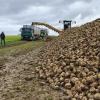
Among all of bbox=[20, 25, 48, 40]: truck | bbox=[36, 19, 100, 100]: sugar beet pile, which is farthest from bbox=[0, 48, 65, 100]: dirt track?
bbox=[20, 25, 48, 40]: truck

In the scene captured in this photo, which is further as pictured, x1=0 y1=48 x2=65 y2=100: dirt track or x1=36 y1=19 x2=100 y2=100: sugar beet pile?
x1=0 y1=48 x2=65 y2=100: dirt track

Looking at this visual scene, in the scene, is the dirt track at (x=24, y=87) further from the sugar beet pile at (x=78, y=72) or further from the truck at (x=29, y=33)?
the truck at (x=29, y=33)

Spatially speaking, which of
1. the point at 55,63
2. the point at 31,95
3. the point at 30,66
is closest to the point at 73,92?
the point at 31,95

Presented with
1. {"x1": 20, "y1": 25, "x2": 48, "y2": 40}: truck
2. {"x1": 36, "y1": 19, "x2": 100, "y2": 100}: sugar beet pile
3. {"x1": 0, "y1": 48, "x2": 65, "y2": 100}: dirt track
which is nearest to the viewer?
{"x1": 36, "y1": 19, "x2": 100, "y2": 100}: sugar beet pile

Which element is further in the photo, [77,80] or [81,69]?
[81,69]

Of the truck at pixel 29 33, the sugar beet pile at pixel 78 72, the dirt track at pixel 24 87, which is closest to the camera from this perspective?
the sugar beet pile at pixel 78 72

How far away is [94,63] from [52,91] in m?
2.45

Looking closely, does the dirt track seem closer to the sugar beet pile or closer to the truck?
the sugar beet pile

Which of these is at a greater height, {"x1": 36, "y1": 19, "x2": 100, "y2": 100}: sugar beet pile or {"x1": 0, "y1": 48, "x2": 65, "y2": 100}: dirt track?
{"x1": 36, "y1": 19, "x2": 100, "y2": 100}: sugar beet pile

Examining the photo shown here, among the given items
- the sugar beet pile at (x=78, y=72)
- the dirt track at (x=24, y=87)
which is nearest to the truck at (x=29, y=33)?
the sugar beet pile at (x=78, y=72)

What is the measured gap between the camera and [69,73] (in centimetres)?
1916

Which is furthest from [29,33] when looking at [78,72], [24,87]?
[78,72]

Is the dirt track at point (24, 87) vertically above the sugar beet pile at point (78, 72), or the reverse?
the sugar beet pile at point (78, 72)

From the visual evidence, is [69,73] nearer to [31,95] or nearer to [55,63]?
[31,95]
